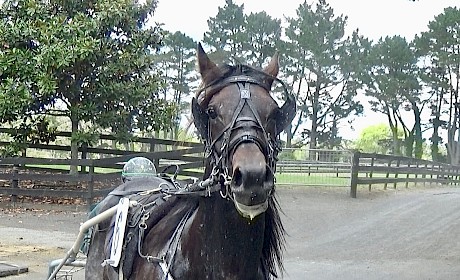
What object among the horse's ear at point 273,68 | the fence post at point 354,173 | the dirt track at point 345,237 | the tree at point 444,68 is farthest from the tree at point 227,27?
the horse's ear at point 273,68

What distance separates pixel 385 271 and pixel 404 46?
3636 cm

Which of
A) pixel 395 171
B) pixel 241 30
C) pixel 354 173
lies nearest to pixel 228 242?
pixel 354 173

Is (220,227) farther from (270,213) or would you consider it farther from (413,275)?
(413,275)

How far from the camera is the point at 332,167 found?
19.5 metres

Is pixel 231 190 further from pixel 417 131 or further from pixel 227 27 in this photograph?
pixel 417 131

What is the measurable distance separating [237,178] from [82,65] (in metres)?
13.8

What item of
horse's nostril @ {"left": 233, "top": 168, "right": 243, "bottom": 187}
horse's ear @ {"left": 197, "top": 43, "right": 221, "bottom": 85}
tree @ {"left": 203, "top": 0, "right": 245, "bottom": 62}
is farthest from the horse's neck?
tree @ {"left": 203, "top": 0, "right": 245, "bottom": 62}

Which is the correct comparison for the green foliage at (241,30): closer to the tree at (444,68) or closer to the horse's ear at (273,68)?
the tree at (444,68)

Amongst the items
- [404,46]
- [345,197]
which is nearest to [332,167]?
[345,197]

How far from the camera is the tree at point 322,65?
4084 cm

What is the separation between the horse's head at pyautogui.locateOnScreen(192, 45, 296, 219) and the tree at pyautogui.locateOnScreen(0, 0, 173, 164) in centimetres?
1223

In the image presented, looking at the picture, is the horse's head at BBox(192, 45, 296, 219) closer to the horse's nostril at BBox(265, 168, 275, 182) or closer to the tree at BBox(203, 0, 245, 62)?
the horse's nostril at BBox(265, 168, 275, 182)

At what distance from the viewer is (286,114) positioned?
3.02 m

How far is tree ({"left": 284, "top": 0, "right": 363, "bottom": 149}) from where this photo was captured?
40.8 meters
